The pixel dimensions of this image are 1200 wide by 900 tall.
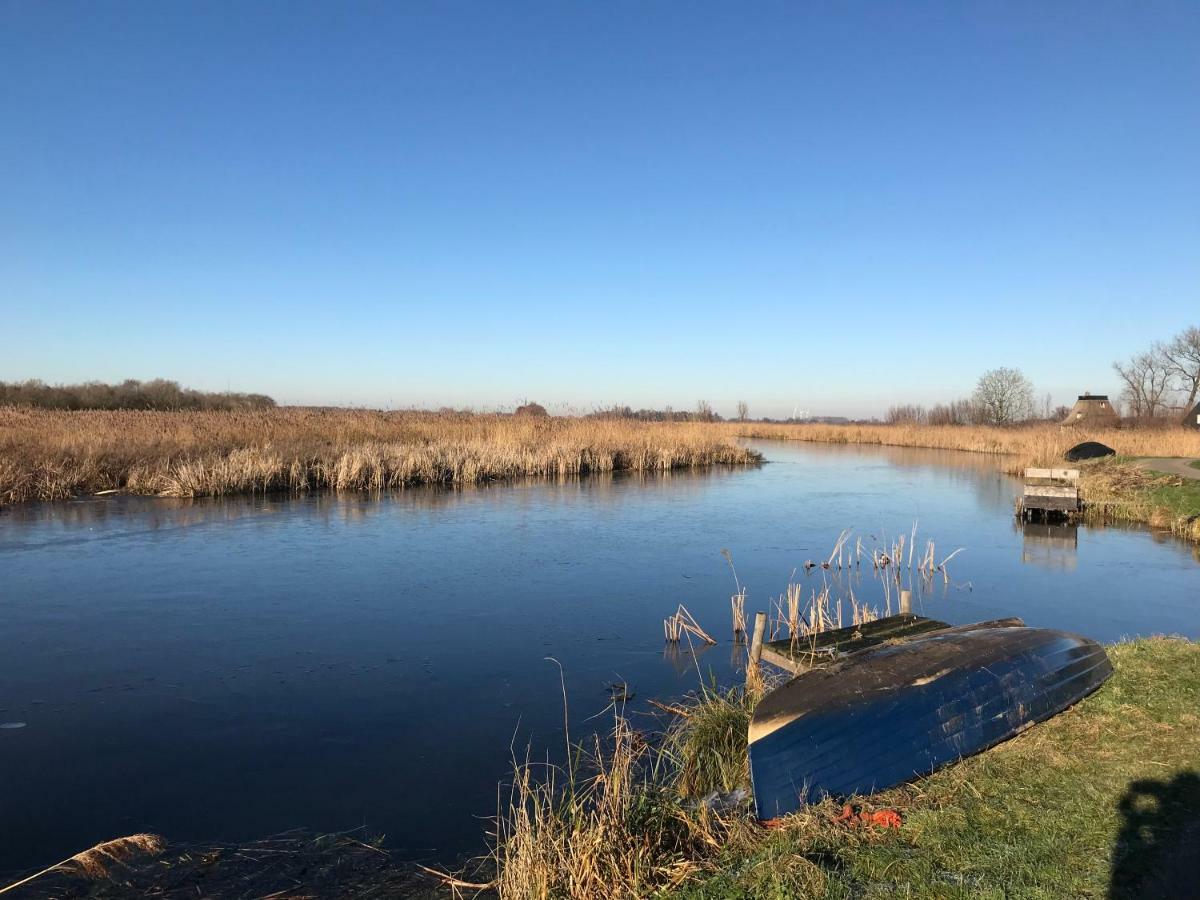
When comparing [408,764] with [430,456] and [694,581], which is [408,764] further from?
[430,456]

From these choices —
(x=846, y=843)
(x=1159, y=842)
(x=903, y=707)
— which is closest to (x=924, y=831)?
(x=846, y=843)

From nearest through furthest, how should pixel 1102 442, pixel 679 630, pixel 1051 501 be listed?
pixel 679 630 < pixel 1051 501 < pixel 1102 442

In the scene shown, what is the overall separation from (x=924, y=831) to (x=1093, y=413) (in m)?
37.8

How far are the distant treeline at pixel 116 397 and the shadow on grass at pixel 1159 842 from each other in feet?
96.5

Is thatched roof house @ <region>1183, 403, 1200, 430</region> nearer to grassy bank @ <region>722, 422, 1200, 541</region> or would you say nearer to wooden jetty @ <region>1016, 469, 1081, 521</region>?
grassy bank @ <region>722, 422, 1200, 541</region>

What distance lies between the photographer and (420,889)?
2971mm

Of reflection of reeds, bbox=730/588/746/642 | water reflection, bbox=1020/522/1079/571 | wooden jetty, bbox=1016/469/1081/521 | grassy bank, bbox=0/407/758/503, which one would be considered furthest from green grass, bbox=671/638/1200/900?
grassy bank, bbox=0/407/758/503

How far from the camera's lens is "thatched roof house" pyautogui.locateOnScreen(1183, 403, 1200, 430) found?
3212cm

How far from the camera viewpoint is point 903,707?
3.80 m

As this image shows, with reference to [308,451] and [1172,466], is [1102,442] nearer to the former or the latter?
[1172,466]

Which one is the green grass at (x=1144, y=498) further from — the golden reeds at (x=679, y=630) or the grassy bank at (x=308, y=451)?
the grassy bank at (x=308, y=451)

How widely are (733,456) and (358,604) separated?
17888mm

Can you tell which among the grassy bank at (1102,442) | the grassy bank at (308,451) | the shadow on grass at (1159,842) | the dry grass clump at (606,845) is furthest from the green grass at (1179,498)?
the dry grass clump at (606,845)

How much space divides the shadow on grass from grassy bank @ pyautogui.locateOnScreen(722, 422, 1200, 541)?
34.8 feet
